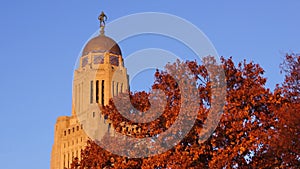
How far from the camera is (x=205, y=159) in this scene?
31.0 metres

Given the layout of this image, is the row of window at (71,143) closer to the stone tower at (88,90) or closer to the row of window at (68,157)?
the stone tower at (88,90)

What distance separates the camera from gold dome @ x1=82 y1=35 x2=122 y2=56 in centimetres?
10375

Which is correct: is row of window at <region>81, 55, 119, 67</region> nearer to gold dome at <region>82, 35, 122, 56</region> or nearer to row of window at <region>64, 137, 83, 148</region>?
gold dome at <region>82, 35, 122, 56</region>

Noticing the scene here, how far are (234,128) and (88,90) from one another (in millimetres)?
72907

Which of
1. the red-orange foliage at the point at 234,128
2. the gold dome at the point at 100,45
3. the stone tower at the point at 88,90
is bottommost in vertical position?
the red-orange foliage at the point at 234,128

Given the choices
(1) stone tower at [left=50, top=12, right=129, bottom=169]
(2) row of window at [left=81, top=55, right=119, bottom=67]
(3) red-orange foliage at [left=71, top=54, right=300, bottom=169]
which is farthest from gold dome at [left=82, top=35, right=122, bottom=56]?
(3) red-orange foliage at [left=71, top=54, right=300, bottom=169]

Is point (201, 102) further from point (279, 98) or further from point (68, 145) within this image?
point (68, 145)

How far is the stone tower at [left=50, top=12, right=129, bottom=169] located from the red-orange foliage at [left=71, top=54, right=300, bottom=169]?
213 ft

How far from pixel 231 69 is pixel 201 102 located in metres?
2.54

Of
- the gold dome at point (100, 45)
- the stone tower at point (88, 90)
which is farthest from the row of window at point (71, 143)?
the gold dome at point (100, 45)

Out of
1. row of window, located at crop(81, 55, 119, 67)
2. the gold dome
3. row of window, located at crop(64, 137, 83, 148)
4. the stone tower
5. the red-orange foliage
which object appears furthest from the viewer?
the gold dome

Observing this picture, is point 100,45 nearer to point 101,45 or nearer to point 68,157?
point 101,45

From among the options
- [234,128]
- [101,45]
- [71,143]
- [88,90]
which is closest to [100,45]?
[101,45]

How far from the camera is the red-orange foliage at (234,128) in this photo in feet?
96.1
